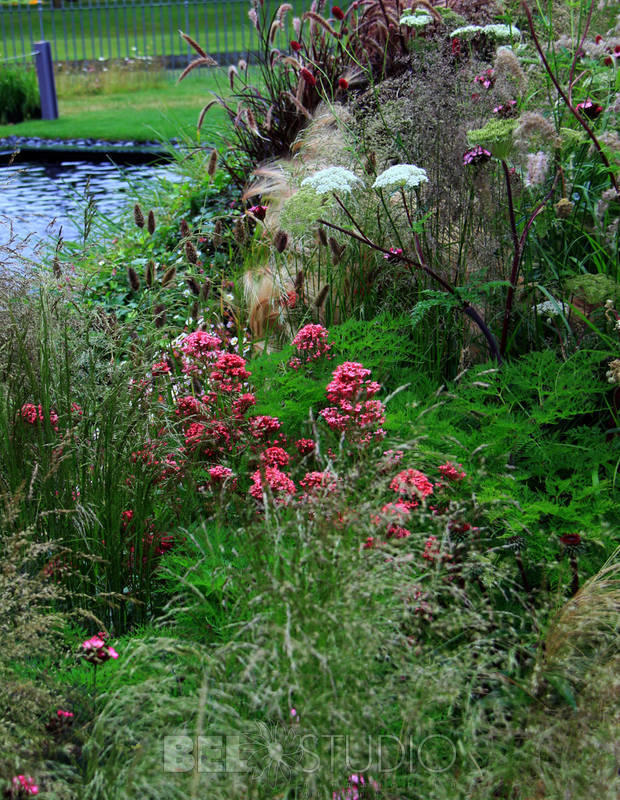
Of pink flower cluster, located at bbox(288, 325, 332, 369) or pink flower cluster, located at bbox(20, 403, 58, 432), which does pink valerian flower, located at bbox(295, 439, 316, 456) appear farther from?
pink flower cluster, located at bbox(20, 403, 58, 432)

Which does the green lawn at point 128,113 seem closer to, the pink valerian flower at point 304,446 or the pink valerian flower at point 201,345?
the pink valerian flower at point 201,345

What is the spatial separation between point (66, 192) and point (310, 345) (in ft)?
21.7

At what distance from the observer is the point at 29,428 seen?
2518 millimetres

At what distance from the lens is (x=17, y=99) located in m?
16.1

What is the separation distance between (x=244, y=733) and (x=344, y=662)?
265 mm

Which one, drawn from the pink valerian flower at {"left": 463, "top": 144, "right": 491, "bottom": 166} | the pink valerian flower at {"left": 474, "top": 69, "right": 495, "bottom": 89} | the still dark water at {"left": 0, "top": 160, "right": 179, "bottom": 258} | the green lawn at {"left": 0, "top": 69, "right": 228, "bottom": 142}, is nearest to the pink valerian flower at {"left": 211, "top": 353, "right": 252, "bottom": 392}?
the pink valerian flower at {"left": 463, "top": 144, "right": 491, "bottom": 166}

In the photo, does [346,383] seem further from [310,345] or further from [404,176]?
[404,176]

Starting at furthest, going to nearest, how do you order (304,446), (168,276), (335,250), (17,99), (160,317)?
1. (17,99)
2. (335,250)
3. (168,276)
4. (160,317)
5. (304,446)

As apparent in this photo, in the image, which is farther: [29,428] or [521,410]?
[521,410]

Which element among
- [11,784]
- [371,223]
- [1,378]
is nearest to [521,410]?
[371,223]

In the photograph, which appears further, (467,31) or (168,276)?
(467,31)

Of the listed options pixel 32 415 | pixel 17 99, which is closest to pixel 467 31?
pixel 32 415

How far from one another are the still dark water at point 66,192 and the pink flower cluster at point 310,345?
442 centimetres

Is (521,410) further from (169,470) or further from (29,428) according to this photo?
(29,428)
